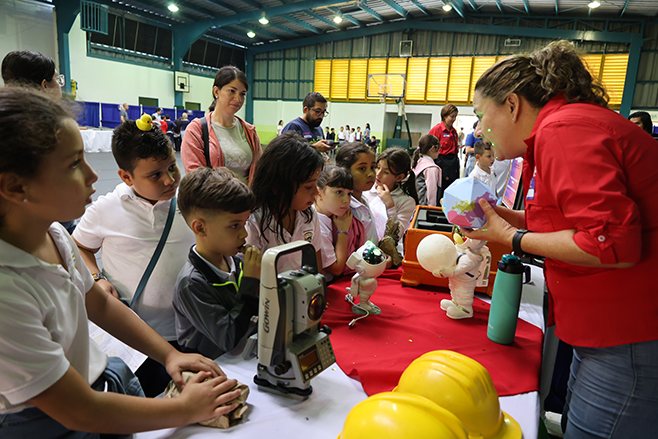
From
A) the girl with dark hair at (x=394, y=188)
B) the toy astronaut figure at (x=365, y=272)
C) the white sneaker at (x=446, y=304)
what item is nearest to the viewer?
the toy astronaut figure at (x=365, y=272)

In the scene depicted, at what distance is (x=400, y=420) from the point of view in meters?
0.70

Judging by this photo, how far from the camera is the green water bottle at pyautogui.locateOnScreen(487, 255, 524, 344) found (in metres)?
1.50

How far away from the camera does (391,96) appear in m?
18.4

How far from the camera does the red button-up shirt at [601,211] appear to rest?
0.90 meters

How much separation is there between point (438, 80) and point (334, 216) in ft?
56.2

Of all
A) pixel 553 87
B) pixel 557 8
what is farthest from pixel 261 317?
pixel 557 8

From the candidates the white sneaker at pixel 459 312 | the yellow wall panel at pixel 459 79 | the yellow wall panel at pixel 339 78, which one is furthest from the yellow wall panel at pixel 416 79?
the white sneaker at pixel 459 312

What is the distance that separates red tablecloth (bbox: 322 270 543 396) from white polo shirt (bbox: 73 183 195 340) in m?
0.65

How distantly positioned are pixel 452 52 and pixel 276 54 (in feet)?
31.1

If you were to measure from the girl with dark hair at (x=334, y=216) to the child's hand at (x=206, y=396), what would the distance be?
109 centimetres

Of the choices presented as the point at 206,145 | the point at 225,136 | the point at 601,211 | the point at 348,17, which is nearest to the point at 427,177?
the point at 225,136

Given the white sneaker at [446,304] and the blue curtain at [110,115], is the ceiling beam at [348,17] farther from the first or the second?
the white sneaker at [446,304]

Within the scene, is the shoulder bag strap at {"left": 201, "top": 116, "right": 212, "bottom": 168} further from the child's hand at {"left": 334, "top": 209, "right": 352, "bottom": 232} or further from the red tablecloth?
the red tablecloth

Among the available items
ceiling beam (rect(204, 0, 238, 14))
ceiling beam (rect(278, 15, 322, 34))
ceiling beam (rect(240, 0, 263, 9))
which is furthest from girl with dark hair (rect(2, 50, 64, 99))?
ceiling beam (rect(278, 15, 322, 34))
